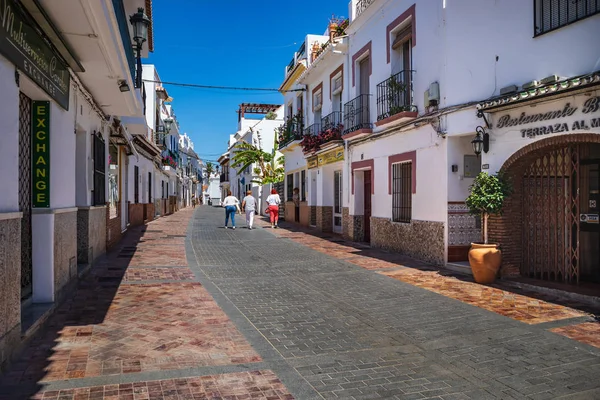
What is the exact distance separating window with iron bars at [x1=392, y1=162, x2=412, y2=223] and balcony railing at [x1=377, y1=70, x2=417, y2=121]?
1399 millimetres

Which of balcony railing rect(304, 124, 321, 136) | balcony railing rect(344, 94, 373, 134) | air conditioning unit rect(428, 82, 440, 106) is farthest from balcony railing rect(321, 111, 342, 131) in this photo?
air conditioning unit rect(428, 82, 440, 106)

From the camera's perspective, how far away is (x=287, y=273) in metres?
9.12

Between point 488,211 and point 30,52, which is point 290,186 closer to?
point 488,211

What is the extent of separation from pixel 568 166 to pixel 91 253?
886cm

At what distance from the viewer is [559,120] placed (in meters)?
7.09

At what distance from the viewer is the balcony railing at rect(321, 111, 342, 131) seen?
53.1ft

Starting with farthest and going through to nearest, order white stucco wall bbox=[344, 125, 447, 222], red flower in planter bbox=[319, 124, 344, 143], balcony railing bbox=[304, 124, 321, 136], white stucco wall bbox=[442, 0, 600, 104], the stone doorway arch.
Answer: balcony railing bbox=[304, 124, 321, 136] → red flower in planter bbox=[319, 124, 344, 143] → white stucco wall bbox=[344, 125, 447, 222] → the stone doorway arch → white stucco wall bbox=[442, 0, 600, 104]

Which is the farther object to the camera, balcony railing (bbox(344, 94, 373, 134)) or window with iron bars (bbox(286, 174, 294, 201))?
window with iron bars (bbox(286, 174, 294, 201))

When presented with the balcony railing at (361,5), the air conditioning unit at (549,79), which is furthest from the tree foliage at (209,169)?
the air conditioning unit at (549,79)

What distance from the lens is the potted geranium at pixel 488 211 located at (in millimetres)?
8016

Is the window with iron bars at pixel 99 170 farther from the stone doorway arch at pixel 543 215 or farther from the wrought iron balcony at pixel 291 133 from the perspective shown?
the wrought iron balcony at pixel 291 133

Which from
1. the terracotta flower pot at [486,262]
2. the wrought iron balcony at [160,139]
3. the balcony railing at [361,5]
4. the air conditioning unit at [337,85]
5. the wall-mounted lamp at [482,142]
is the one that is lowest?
the terracotta flower pot at [486,262]

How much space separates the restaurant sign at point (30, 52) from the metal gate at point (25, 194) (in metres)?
0.39

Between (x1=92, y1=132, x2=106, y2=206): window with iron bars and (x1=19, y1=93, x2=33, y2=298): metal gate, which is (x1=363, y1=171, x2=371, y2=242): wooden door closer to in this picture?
(x1=92, y1=132, x2=106, y2=206): window with iron bars
